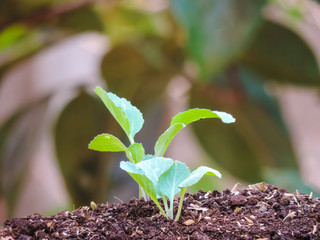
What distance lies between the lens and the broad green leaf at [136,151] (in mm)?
338

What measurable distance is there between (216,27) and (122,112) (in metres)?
0.58

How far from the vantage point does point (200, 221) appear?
0.33 metres

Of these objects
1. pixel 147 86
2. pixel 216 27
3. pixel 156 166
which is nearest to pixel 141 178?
pixel 156 166

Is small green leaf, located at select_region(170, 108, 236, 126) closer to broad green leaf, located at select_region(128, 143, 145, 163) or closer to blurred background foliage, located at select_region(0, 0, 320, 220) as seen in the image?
broad green leaf, located at select_region(128, 143, 145, 163)

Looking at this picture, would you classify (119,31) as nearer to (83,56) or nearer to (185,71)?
(185,71)

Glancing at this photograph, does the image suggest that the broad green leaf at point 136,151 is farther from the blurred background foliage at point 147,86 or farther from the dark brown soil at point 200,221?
the blurred background foliage at point 147,86

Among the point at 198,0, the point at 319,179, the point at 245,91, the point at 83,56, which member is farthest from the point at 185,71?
the point at 83,56

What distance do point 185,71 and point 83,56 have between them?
34.1 inches

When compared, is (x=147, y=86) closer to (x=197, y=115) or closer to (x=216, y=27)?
(x=216, y=27)

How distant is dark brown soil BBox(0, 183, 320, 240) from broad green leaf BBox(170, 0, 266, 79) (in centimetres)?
49

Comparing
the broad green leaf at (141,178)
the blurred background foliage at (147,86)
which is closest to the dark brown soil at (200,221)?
the broad green leaf at (141,178)

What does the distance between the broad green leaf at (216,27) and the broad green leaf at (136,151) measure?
521 mm

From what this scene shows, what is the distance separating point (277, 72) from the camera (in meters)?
1.21

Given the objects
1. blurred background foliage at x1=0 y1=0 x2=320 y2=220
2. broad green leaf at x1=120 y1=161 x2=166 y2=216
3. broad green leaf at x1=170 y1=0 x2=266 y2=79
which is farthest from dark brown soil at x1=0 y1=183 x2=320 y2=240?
blurred background foliage at x1=0 y1=0 x2=320 y2=220
